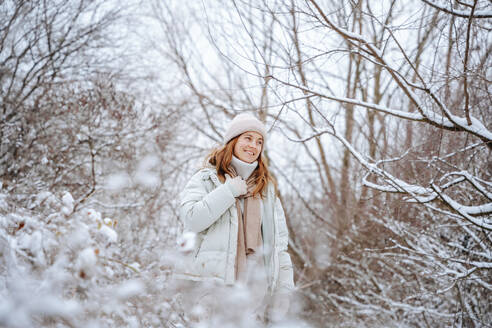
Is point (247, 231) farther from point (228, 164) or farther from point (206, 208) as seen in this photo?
point (228, 164)

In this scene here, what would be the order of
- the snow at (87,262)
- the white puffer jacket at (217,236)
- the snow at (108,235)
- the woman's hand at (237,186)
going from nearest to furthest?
1. the snow at (87,262)
2. the snow at (108,235)
3. the white puffer jacket at (217,236)
4. the woman's hand at (237,186)

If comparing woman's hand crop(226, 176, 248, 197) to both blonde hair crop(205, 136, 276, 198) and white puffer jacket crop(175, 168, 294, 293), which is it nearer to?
white puffer jacket crop(175, 168, 294, 293)

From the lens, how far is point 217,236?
202 cm

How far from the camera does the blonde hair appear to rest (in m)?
2.30

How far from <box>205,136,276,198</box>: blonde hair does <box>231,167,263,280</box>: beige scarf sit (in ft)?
0.27

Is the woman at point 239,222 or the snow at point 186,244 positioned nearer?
Answer: the snow at point 186,244

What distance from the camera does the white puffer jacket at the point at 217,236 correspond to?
194 cm

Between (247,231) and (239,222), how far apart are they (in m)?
0.07

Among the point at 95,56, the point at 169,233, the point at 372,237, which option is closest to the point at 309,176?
the point at 372,237

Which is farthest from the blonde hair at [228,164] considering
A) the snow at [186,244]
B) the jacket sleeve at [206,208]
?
the snow at [186,244]

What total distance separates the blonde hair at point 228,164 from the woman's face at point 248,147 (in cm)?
5

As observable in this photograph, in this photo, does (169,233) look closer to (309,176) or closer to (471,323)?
(309,176)

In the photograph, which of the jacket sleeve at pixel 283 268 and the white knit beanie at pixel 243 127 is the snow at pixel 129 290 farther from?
the white knit beanie at pixel 243 127

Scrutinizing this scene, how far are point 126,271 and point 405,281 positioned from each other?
3.25 meters
